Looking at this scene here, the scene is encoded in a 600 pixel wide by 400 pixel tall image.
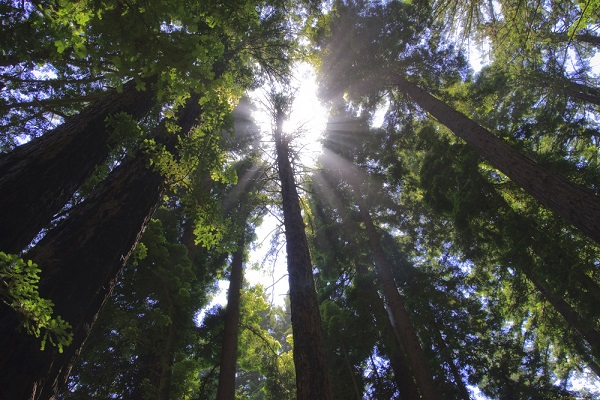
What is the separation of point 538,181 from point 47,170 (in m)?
7.87

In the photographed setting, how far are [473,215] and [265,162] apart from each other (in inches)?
295

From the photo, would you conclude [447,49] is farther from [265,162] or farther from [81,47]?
[81,47]

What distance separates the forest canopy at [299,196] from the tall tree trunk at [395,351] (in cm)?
7

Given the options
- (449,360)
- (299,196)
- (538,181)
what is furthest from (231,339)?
(538,181)

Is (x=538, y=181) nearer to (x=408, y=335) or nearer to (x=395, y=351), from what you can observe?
(x=408, y=335)

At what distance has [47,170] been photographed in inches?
133

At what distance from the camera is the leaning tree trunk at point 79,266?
88.9 inches

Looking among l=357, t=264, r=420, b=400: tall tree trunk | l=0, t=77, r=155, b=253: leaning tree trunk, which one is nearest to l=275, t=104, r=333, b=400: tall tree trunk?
l=0, t=77, r=155, b=253: leaning tree trunk

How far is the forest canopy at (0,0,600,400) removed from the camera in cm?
293

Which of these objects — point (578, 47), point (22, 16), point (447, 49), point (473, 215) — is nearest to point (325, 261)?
point (473, 215)

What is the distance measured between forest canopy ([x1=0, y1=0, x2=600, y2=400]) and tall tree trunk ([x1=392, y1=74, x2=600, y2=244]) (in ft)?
0.14

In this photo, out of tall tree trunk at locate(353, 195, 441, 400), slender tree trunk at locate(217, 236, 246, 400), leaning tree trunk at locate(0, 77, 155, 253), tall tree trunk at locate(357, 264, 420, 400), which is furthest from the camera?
tall tree trunk at locate(357, 264, 420, 400)

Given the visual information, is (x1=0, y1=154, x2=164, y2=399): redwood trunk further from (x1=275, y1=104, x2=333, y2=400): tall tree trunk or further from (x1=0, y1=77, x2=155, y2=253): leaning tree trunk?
(x1=275, y1=104, x2=333, y2=400): tall tree trunk

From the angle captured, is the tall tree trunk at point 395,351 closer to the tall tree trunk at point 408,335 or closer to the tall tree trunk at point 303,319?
the tall tree trunk at point 408,335
